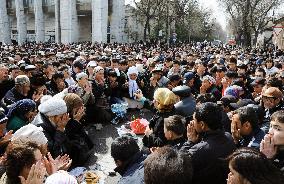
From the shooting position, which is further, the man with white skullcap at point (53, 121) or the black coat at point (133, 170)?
the man with white skullcap at point (53, 121)

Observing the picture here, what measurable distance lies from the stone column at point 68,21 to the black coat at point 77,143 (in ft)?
132

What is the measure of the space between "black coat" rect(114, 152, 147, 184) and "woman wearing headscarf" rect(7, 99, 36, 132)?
8.03 ft

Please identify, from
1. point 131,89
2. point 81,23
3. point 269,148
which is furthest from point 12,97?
point 81,23

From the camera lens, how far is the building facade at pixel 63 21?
43.2m

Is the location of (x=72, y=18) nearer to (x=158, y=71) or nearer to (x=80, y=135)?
(x=158, y=71)

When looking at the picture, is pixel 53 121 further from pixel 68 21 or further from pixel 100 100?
pixel 68 21

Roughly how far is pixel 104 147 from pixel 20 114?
2.25 m

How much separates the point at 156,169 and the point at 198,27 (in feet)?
205

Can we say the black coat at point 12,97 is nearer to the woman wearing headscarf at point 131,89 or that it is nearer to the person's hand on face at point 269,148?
the woman wearing headscarf at point 131,89

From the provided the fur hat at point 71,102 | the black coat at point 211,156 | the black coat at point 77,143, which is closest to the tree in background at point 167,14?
the black coat at point 77,143

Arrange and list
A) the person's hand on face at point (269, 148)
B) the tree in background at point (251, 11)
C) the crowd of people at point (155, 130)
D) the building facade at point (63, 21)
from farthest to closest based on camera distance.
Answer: the building facade at point (63, 21), the tree in background at point (251, 11), the person's hand on face at point (269, 148), the crowd of people at point (155, 130)

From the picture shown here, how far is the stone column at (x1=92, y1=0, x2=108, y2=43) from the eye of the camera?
4259cm

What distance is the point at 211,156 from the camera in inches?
140

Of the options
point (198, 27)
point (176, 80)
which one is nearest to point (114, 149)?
point (176, 80)
